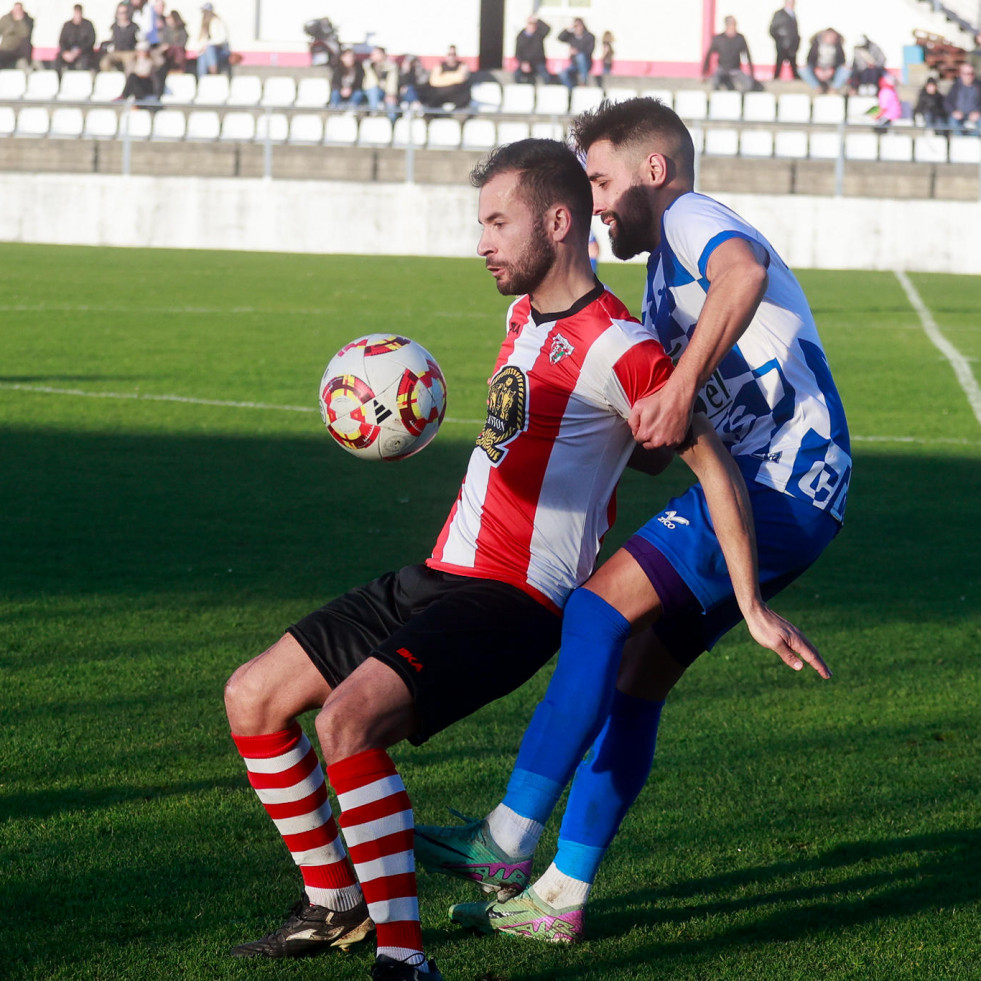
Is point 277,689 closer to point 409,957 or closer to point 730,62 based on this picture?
point 409,957

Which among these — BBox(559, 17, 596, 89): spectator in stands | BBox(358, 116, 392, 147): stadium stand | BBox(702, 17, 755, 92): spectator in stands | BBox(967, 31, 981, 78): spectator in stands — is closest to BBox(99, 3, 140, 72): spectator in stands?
BBox(358, 116, 392, 147): stadium stand

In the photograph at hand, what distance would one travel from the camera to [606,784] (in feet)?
11.2

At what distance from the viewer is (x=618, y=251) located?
3.48m

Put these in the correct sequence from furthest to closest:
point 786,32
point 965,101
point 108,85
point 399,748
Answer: point 786,32 → point 108,85 → point 965,101 → point 399,748

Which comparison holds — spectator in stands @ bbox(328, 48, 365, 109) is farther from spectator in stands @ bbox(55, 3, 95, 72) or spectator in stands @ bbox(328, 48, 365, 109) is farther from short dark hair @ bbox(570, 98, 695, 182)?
short dark hair @ bbox(570, 98, 695, 182)

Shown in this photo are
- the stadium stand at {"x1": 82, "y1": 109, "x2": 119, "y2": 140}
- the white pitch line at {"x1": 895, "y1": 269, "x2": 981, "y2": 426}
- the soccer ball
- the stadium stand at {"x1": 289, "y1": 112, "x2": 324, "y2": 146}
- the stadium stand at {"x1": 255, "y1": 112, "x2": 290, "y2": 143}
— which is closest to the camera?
the soccer ball

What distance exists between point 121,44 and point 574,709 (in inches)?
1247

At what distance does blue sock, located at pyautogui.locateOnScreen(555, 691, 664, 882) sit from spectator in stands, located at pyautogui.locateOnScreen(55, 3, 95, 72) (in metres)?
31.9

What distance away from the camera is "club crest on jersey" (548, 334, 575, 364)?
10.4ft

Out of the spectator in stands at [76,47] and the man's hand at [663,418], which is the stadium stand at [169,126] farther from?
the man's hand at [663,418]

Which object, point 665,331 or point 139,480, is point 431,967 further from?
point 139,480

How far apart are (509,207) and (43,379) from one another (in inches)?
388

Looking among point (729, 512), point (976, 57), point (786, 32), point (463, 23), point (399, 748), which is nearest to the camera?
point (729, 512)

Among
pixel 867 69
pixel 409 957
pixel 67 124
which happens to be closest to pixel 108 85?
pixel 67 124
